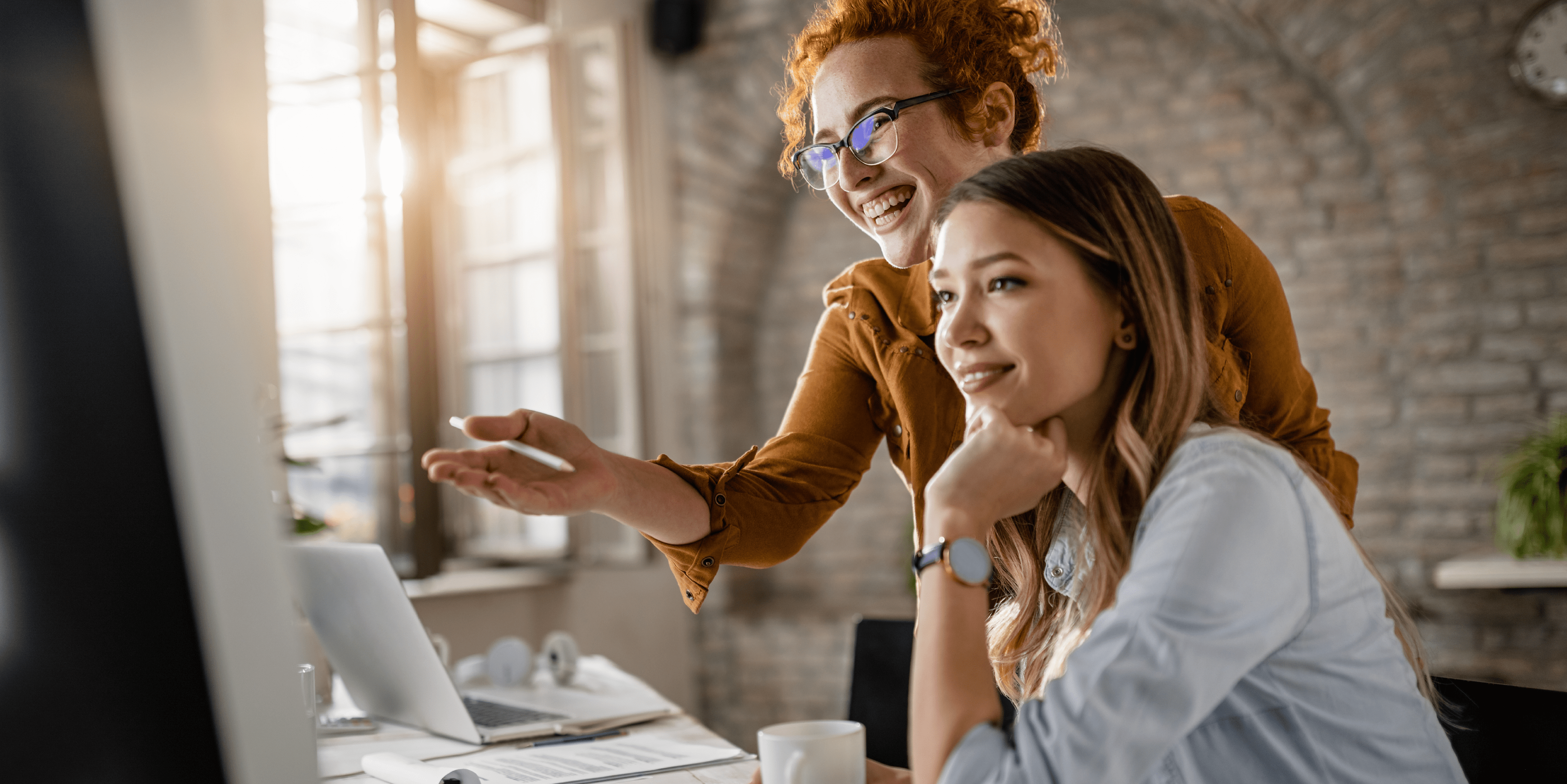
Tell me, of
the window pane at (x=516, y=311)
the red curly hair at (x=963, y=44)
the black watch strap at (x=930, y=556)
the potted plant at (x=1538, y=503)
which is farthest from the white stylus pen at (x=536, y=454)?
the window pane at (x=516, y=311)

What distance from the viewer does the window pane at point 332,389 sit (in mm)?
3191

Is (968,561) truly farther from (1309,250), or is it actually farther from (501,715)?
(1309,250)

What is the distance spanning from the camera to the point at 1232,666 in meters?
0.79

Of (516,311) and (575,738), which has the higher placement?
(516,311)

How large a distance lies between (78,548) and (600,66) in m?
3.54

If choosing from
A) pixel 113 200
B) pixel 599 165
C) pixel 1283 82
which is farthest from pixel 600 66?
pixel 113 200

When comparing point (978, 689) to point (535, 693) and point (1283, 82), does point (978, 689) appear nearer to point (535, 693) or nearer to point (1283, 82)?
point (535, 693)

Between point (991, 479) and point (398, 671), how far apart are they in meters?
0.96

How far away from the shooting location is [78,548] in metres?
0.56

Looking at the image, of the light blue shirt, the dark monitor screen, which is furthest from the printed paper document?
the dark monitor screen

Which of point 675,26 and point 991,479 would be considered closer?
point 991,479

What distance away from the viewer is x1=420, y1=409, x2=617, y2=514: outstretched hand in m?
0.95

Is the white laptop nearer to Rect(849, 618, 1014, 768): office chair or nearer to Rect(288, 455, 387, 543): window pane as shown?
Rect(849, 618, 1014, 768): office chair

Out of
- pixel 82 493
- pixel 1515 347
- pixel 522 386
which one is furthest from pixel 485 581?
pixel 1515 347
